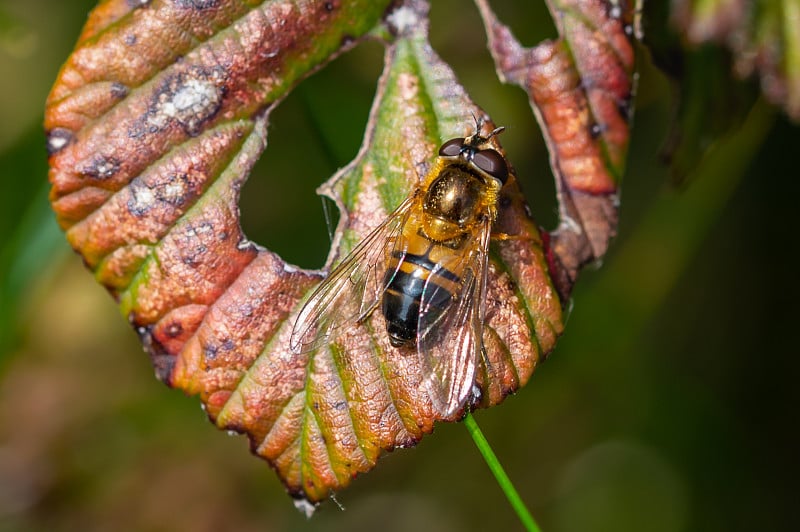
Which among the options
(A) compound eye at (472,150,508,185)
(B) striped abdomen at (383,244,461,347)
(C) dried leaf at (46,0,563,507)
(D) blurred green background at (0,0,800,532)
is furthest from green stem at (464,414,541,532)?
(D) blurred green background at (0,0,800,532)

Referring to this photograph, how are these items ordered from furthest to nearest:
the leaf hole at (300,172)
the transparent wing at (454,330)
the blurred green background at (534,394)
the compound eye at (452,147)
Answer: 1. the blurred green background at (534,394)
2. the leaf hole at (300,172)
3. the compound eye at (452,147)
4. the transparent wing at (454,330)

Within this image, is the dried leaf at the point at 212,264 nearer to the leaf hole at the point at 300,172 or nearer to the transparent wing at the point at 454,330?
the transparent wing at the point at 454,330

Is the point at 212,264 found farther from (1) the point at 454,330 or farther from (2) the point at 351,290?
(1) the point at 454,330

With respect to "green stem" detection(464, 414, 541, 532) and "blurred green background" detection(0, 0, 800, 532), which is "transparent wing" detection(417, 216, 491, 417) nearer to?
"green stem" detection(464, 414, 541, 532)

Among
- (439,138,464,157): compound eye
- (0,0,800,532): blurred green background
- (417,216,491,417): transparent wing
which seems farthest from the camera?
(0,0,800,532): blurred green background

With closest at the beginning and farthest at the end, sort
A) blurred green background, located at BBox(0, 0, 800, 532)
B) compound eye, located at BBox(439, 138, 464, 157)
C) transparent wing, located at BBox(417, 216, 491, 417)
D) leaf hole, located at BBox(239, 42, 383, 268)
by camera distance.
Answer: transparent wing, located at BBox(417, 216, 491, 417), compound eye, located at BBox(439, 138, 464, 157), leaf hole, located at BBox(239, 42, 383, 268), blurred green background, located at BBox(0, 0, 800, 532)

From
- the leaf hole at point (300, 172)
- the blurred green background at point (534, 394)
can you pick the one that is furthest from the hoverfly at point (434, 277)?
the blurred green background at point (534, 394)
